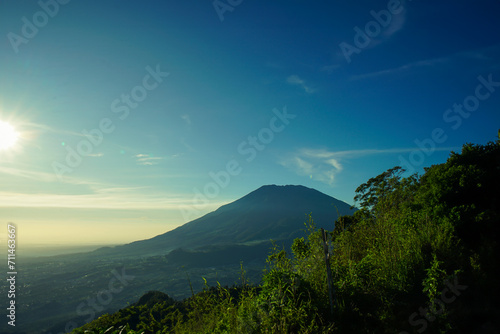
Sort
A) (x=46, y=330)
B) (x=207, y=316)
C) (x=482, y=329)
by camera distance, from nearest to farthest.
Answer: (x=482, y=329)
(x=207, y=316)
(x=46, y=330)

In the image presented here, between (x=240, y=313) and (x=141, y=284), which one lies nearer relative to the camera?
(x=240, y=313)

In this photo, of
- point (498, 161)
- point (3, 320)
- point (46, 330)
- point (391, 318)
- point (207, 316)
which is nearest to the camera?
point (391, 318)

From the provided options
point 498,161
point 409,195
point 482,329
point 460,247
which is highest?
point 498,161

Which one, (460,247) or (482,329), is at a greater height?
(460,247)

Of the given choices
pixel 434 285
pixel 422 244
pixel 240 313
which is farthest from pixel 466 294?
pixel 240 313

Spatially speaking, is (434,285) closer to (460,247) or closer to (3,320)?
(460,247)

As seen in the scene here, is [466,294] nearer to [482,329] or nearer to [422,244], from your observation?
[482,329]
